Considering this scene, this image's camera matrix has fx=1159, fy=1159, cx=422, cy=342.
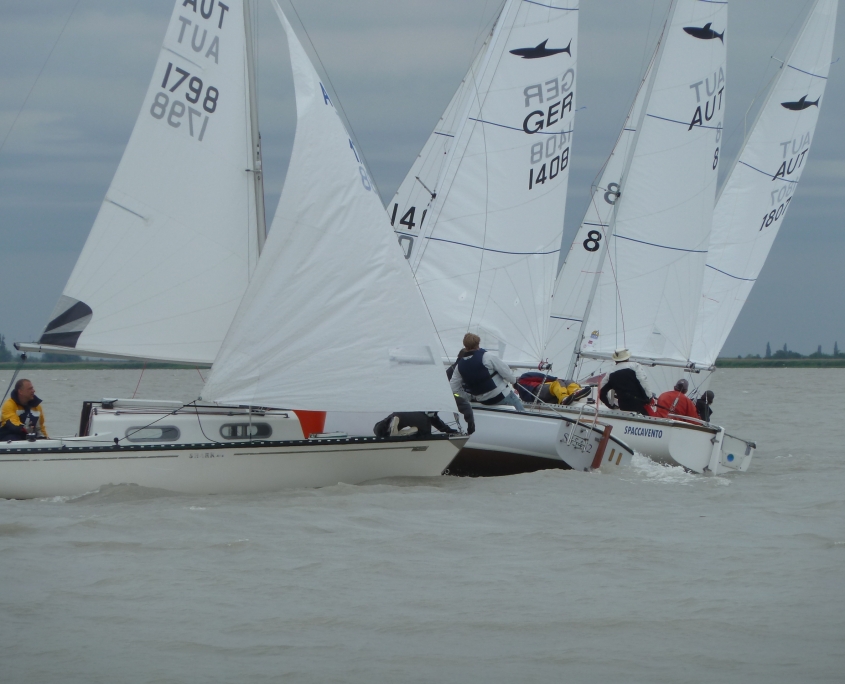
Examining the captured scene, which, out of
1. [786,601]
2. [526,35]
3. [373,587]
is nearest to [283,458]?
[373,587]

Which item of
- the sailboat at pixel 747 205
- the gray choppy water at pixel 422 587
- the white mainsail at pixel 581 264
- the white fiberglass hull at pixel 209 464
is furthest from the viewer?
the sailboat at pixel 747 205

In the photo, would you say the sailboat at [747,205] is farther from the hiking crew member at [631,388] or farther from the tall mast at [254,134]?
the tall mast at [254,134]

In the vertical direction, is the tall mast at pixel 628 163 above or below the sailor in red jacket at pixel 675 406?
above

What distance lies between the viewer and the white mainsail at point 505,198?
1405 cm

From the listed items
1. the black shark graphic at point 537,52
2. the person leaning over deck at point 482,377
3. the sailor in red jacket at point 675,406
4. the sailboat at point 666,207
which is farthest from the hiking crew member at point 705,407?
the person leaning over deck at point 482,377

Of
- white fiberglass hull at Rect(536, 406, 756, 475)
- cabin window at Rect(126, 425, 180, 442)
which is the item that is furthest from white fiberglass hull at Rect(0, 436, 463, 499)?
white fiberglass hull at Rect(536, 406, 756, 475)

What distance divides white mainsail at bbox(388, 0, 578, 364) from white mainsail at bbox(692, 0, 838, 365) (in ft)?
28.9

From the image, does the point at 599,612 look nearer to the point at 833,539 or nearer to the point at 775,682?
the point at 775,682

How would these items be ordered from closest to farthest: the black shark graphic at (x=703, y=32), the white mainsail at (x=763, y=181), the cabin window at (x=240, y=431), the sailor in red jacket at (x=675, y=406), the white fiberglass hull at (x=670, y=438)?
the cabin window at (x=240, y=431)
the white fiberglass hull at (x=670, y=438)
the sailor in red jacket at (x=675, y=406)
the black shark graphic at (x=703, y=32)
the white mainsail at (x=763, y=181)

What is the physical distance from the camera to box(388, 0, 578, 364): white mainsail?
14055mm

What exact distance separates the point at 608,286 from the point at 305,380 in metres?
8.93

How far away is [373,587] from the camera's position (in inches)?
258

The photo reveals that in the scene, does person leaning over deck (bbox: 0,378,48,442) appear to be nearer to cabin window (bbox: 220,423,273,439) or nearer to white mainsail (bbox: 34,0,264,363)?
white mainsail (bbox: 34,0,264,363)

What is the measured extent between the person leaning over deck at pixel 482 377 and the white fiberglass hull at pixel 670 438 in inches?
57.2
